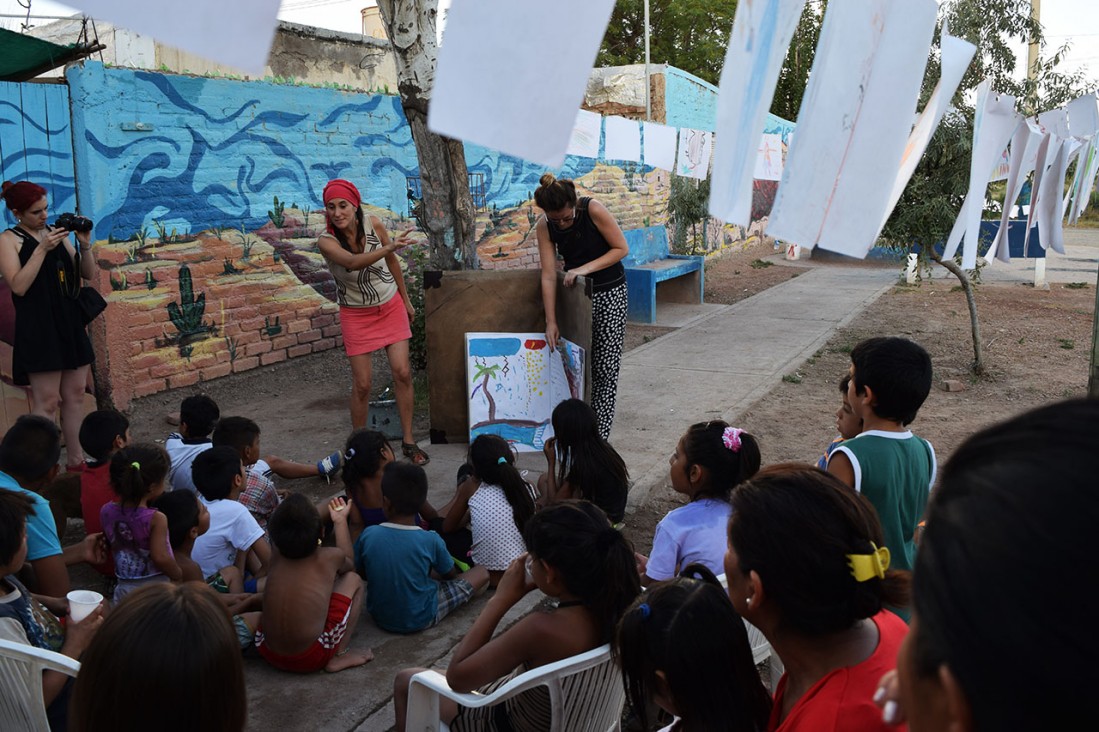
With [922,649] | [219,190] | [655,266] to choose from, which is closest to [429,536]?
[922,649]

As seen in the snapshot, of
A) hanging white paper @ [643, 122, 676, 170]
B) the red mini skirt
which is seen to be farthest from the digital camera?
hanging white paper @ [643, 122, 676, 170]

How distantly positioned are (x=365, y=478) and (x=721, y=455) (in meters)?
1.71

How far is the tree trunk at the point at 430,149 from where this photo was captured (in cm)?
586

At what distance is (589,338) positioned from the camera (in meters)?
4.96

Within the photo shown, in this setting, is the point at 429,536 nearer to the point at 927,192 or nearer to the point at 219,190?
the point at 219,190

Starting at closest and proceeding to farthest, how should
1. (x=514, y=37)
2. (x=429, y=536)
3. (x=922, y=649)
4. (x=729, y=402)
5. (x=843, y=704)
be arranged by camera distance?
(x=922, y=649)
(x=514, y=37)
(x=843, y=704)
(x=429, y=536)
(x=729, y=402)

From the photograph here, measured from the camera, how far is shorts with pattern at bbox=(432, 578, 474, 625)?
374 cm

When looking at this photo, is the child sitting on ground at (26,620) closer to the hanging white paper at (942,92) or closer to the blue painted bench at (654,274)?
the hanging white paper at (942,92)

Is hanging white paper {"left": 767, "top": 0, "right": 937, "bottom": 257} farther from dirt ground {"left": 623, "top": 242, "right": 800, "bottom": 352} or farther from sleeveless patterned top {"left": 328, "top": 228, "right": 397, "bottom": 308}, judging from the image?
dirt ground {"left": 623, "top": 242, "right": 800, "bottom": 352}

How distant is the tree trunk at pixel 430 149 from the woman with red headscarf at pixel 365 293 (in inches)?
40.7

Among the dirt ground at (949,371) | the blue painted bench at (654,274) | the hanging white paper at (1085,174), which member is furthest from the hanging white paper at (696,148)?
the hanging white paper at (1085,174)

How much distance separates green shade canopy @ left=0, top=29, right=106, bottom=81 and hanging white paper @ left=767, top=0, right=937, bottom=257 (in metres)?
5.50

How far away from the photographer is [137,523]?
3.34 metres

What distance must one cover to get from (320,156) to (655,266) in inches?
208
